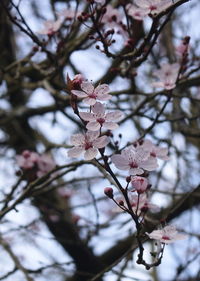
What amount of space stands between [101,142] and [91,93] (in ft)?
0.56

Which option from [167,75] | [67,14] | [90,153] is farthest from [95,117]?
[67,14]

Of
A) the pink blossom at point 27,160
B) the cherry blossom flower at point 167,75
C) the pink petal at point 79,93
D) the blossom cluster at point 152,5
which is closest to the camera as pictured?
the pink petal at point 79,93

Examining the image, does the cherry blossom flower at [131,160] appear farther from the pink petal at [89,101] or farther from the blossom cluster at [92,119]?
the pink petal at [89,101]

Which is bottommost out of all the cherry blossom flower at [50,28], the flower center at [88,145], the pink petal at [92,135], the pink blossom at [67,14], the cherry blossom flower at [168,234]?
the cherry blossom flower at [168,234]

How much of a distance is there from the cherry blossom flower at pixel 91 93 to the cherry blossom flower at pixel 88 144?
106 mm

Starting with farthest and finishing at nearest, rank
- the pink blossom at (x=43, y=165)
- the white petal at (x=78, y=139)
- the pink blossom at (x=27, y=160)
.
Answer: the pink blossom at (x=43, y=165) → the pink blossom at (x=27, y=160) → the white petal at (x=78, y=139)

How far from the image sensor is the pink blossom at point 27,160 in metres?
2.73

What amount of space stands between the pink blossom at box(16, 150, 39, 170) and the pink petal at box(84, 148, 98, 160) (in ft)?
4.74

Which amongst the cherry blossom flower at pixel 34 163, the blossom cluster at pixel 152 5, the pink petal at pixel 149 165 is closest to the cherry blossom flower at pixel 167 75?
the blossom cluster at pixel 152 5

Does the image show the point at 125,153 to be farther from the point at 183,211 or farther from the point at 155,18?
the point at 183,211

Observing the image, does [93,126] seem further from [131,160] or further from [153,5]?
[153,5]

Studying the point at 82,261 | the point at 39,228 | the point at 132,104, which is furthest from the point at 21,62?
the point at 39,228

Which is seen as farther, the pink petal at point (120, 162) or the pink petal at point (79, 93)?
the pink petal at point (120, 162)

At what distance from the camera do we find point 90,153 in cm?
134
